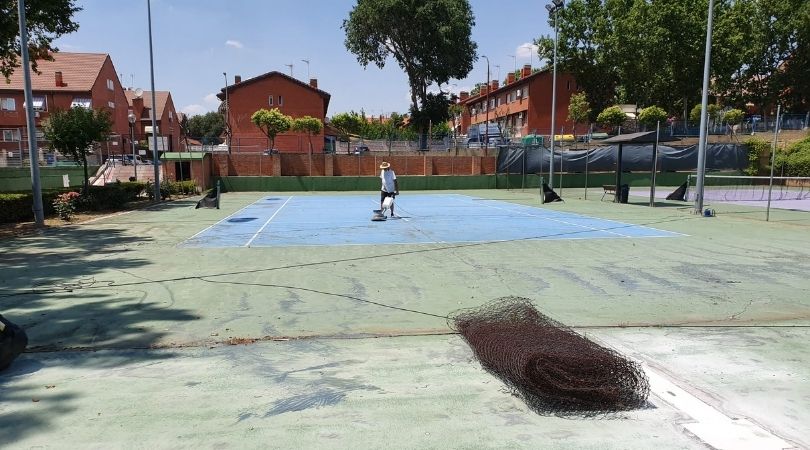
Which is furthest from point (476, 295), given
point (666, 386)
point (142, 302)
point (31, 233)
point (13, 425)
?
point (31, 233)

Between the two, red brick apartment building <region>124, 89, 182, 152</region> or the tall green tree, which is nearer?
the tall green tree

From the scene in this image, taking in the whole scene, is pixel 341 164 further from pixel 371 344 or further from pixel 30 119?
pixel 371 344

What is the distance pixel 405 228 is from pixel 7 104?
168ft

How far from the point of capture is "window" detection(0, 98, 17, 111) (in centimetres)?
4925

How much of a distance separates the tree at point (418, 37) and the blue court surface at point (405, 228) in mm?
38310

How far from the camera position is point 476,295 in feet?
24.1

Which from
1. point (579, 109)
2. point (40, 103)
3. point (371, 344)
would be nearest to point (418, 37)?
point (579, 109)

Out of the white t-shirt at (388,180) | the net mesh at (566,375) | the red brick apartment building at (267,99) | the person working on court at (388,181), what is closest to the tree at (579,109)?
the red brick apartment building at (267,99)

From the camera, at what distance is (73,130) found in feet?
66.1

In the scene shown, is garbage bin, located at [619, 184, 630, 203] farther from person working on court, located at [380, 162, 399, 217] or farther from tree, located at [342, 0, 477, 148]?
tree, located at [342, 0, 477, 148]

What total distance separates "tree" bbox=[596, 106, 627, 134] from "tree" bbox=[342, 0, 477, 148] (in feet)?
57.5

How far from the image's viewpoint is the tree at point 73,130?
789 inches

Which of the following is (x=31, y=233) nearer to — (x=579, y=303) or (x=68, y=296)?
(x=68, y=296)

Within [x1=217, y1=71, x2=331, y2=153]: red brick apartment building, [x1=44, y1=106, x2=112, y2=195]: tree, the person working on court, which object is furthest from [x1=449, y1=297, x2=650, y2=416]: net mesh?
[x1=217, y1=71, x2=331, y2=153]: red brick apartment building
